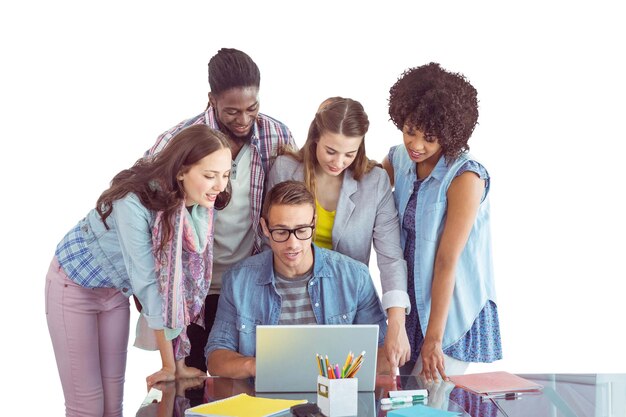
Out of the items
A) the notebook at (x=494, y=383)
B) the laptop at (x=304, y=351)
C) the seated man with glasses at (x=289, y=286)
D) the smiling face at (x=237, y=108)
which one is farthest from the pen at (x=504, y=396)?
the smiling face at (x=237, y=108)

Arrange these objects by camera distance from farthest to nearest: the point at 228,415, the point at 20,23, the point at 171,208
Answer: the point at 20,23 → the point at 171,208 → the point at 228,415

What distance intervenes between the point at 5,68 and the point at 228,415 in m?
2.72

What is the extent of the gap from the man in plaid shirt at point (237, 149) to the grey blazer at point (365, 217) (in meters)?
0.07

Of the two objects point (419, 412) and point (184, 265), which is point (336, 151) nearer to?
point (184, 265)

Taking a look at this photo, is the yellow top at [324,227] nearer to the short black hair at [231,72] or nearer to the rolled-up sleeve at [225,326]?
the rolled-up sleeve at [225,326]

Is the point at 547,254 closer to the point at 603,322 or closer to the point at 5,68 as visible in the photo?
the point at 603,322

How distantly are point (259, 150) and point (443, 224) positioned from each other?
0.62 metres

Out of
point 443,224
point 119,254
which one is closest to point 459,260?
point 443,224

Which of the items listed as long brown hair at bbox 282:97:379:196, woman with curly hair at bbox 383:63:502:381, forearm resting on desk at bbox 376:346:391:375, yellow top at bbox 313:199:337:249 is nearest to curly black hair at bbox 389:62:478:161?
woman with curly hair at bbox 383:63:502:381

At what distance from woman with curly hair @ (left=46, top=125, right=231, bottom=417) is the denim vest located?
2.02 ft

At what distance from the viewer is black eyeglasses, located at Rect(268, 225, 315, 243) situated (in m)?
2.60

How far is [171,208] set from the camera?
2.56m

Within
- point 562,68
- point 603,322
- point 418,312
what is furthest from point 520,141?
point 418,312

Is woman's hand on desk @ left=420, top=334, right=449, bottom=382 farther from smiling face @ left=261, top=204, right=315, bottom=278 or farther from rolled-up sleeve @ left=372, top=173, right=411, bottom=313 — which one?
smiling face @ left=261, top=204, right=315, bottom=278
